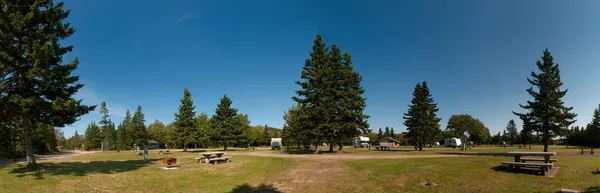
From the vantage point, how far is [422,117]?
47.4m

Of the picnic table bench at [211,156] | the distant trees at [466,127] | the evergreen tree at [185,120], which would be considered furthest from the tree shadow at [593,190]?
the distant trees at [466,127]

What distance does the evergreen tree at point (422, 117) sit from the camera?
155ft

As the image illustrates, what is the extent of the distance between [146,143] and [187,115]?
136 feet

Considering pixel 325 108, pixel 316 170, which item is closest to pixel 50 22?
pixel 316 170

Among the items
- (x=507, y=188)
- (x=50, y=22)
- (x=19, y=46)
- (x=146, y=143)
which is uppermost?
(x=50, y=22)

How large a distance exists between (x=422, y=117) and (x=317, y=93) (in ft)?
78.2

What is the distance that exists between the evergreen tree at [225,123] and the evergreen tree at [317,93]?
20720 millimetres

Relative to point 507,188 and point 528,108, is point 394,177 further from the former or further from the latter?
point 528,108

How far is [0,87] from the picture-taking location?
48.9 feet

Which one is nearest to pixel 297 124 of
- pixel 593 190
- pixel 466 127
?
pixel 593 190

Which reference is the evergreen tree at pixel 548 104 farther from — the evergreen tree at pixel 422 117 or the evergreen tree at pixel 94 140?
the evergreen tree at pixel 94 140

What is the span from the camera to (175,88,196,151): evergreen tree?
51822 millimetres

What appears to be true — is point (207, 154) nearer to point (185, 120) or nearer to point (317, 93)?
point (317, 93)

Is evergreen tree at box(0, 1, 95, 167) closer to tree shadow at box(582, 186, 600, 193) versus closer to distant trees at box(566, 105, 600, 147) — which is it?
tree shadow at box(582, 186, 600, 193)
